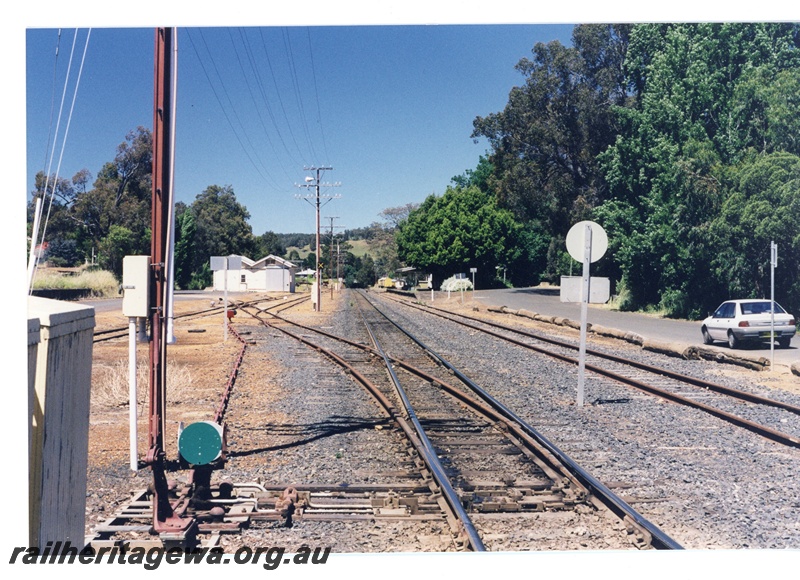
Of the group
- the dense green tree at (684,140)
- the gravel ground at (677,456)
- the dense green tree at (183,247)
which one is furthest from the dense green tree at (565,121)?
the gravel ground at (677,456)

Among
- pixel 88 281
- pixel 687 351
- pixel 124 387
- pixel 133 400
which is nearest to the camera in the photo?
pixel 133 400

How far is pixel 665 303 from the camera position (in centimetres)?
2669

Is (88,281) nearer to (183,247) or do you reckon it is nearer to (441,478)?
(183,247)

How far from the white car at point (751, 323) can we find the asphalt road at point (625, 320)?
31cm

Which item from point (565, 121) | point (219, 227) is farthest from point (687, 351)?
point (219, 227)

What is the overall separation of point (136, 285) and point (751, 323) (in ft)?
52.1

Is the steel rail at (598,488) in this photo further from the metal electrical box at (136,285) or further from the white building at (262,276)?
the white building at (262,276)

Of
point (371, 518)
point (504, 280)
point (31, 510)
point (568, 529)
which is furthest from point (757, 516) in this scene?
point (504, 280)

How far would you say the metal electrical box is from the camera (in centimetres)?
546

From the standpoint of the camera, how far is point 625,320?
27047mm

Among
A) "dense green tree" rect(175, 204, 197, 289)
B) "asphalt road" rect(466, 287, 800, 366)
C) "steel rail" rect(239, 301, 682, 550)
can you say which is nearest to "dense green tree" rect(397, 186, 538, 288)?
"asphalt road" rect(466, 287, 800, 366)

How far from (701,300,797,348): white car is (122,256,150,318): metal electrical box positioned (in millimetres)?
15301

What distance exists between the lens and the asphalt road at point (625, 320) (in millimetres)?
17625

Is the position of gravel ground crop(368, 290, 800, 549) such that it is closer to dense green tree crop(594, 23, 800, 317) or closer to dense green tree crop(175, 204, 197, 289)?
dense green tree crop(175, 204, 197, 289)
